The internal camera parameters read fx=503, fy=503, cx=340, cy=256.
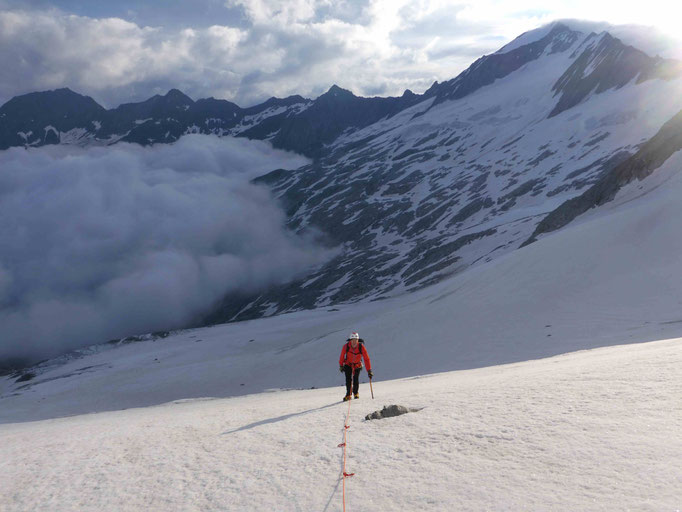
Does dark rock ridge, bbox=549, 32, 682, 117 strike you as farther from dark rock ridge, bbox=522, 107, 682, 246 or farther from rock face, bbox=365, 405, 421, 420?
rock face, bbox=365, 405, 421, 420

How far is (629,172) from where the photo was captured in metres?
53.6

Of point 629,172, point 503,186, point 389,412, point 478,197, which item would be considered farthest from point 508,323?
point 503,186

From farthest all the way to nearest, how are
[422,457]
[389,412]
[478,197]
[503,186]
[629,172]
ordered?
[478,197] → [503,186] → [629,172] → [389,412] → [422,457]

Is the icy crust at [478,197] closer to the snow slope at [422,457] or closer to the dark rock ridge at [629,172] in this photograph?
the dark rock ridge at [629,172]

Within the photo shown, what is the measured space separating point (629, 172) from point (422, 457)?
183 feet

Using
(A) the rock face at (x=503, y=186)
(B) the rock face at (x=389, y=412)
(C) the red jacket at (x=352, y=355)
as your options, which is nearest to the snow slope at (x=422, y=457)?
(B) the rock face at (x=389, y=412)

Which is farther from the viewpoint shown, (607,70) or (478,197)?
(607,70)

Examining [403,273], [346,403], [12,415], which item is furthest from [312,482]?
[403,273]

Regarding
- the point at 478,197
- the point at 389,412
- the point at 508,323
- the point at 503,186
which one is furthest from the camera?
the point at 478,197

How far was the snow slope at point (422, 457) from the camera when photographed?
6289 mm

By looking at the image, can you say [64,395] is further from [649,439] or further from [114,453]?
[649,439]

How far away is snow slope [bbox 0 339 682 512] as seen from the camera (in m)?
6.29

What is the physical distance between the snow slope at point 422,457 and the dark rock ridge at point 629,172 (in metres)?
46.8

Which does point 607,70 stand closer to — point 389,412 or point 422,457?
point 389,412
